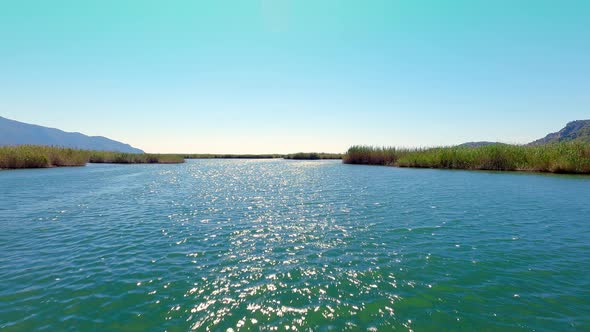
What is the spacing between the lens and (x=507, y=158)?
40.1m

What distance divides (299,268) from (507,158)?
45.1 m

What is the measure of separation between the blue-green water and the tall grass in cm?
2427

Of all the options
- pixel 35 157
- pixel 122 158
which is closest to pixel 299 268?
pixel 35 157

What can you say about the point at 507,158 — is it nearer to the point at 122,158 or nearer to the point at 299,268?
the point at 299,268

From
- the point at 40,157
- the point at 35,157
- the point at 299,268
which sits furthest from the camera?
the point at 40,157

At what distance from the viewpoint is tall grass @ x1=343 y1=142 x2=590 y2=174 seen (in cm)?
3384

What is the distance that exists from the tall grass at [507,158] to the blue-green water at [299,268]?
24.3 metres

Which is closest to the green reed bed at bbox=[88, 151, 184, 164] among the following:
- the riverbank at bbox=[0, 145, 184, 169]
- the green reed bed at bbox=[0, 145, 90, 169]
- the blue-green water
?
the riverbank at bbox=[0, 145, 184, 169]

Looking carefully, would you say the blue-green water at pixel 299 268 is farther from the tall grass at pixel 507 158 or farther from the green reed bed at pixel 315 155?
the green reed bed at pixel 315 155

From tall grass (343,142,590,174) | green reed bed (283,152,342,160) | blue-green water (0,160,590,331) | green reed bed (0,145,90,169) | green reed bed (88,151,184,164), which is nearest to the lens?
blue-green water (0,160,590,331)

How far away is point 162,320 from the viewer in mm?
5812

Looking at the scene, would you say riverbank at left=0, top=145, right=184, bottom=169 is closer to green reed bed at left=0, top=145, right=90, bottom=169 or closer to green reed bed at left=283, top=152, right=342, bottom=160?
green reed bed at left=0, top=145, right=90, bottom=169

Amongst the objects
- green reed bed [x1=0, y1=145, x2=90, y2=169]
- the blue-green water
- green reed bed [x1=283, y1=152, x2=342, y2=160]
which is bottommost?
the blue-green water

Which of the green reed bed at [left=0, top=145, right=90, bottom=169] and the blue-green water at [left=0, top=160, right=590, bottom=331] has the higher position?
the green reed bed at [left=0, top=145, right=90, bottom=169]
